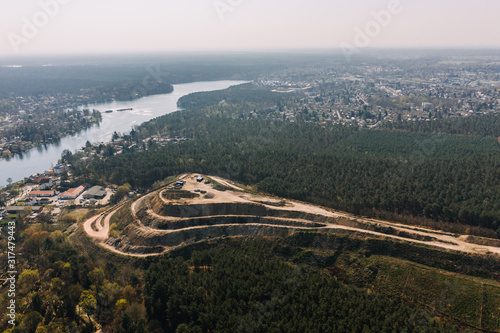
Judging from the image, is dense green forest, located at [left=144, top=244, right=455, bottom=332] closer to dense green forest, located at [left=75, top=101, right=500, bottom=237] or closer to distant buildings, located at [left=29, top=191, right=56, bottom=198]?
dense green forest, located at [left=75, top=101, right=500, bottom=237]

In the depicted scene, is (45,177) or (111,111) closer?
(45,177)

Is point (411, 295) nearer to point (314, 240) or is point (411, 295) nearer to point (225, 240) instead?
point (314, 240)

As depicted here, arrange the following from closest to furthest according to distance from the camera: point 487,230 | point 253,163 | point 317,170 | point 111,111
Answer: point 487,230 < point 317,170 < point 253,163 < point 111,111

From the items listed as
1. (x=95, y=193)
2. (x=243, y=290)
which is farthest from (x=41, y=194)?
(x=243, y=290)

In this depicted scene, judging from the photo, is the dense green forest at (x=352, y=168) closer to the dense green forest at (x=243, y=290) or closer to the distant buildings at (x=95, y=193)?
the distant buildings at (x=95, y=193)

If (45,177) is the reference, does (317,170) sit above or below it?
above

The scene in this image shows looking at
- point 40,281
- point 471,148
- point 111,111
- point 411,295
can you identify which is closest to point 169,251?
point 40,281

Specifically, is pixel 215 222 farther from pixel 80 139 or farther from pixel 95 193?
pixel 80 139
